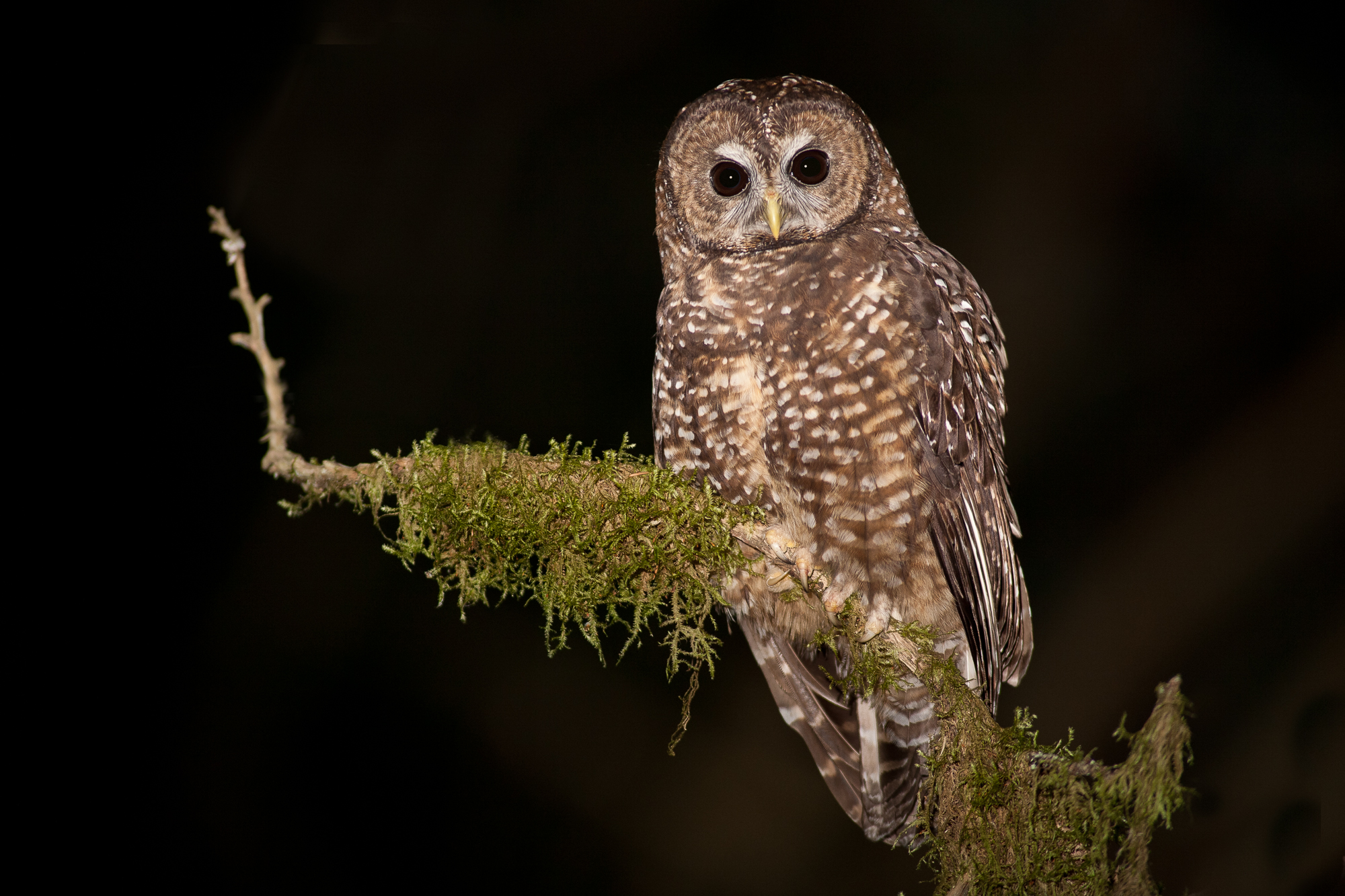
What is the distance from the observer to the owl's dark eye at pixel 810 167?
76.0 inches

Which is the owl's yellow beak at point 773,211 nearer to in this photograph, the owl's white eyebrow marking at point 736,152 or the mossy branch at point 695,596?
the owl's white eyebrow marking at point 736,152

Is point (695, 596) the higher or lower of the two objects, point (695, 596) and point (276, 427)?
the lower

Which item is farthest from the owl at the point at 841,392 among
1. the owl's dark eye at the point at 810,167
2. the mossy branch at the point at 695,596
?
the mossy branch at the point at 695,596

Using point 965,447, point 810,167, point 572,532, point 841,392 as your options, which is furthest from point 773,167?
point 572,532

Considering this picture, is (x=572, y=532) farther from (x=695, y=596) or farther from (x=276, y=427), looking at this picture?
(x=276, y=427)

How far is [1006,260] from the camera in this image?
345cm

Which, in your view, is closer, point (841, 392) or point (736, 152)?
point (841, 392)

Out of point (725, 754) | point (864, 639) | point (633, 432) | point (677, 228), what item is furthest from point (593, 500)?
point (725, 754)

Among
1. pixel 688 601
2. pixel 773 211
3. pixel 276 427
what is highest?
pixel 773 211

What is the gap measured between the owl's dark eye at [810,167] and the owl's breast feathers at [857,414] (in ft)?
0.50

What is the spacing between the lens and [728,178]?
6.52 ft

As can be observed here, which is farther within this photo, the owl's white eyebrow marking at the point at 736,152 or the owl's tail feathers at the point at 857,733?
the owl's tail feathers at the point at 857,733

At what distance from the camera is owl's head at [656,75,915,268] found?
1890mm

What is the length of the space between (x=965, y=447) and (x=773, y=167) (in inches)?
30.6
